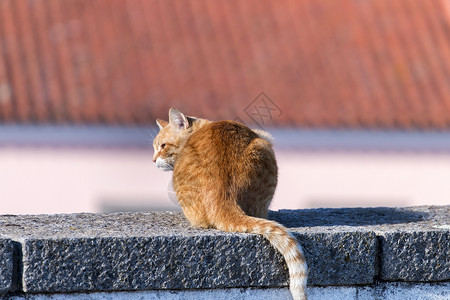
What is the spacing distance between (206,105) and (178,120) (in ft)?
18.9

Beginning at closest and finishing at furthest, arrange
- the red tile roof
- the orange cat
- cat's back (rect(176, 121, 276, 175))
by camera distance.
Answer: the orange cat → cat's back (rect(176, 121, 276, 175)) → the red tile roof

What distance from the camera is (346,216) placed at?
3.38 meters

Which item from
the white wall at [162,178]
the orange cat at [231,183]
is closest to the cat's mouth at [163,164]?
the orange cat at [231,183]

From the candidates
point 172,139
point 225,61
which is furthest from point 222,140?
point 225,61

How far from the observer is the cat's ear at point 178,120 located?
385 centimetres

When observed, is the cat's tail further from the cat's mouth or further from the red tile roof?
the red tile roof

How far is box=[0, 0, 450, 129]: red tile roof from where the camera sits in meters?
9.70

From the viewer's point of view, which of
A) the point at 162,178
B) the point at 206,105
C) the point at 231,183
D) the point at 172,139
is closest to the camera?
the point at 231,183

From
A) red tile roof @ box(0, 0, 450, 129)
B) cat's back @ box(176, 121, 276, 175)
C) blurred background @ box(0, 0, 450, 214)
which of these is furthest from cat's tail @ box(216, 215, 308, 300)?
red tile roof @ box(0, 0, 450, 129)

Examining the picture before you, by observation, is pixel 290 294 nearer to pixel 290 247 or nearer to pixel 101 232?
pixel 290 247

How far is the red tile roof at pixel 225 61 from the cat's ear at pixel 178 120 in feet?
17.3

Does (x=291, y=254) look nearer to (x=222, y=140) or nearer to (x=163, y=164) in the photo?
(x=222, y=140)

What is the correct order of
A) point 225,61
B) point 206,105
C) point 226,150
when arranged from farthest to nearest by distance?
point 225,61
point 206,105
point 226,150

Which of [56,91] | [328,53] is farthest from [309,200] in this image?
[56,91]
